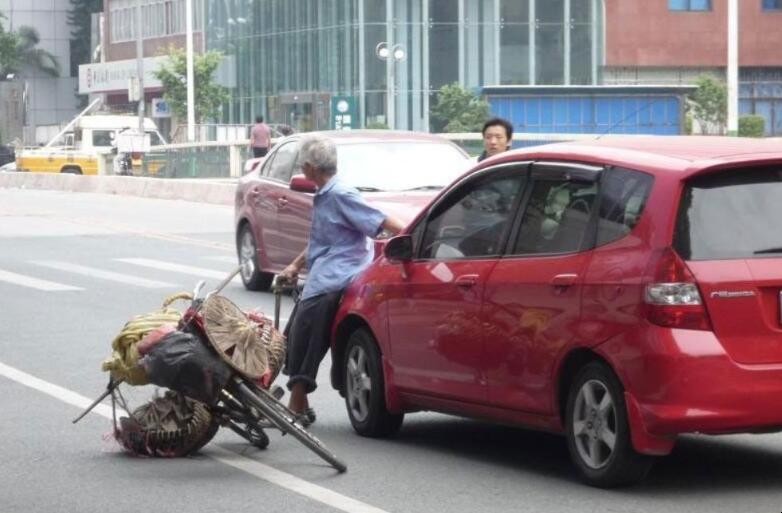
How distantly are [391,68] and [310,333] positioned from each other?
5526cm

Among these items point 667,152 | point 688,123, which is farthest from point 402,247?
point 688,123

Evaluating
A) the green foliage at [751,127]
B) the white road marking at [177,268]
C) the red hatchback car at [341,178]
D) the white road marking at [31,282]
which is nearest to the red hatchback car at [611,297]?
the red hatchback car at [341,178]

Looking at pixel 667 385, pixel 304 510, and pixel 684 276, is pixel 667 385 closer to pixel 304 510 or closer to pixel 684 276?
pixel 684 276

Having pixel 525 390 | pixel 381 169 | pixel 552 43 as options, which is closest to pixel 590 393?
pixel 525 390

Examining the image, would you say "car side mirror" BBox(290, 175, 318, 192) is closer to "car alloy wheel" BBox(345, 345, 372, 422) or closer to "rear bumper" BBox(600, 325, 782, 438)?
"car alloy wheel" BBox(345, 345, 372, 422)

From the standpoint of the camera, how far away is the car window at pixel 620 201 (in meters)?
8.34

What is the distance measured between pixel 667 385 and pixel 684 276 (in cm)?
47

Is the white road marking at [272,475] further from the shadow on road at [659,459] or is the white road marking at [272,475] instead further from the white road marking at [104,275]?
the white road marking at [104,275]

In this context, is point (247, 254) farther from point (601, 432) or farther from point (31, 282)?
point (601, 432)

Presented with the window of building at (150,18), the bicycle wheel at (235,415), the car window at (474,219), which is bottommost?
the bicycle wheel at (235,415)

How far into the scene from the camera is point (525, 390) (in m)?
8.84

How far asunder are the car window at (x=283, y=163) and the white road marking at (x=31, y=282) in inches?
95.2

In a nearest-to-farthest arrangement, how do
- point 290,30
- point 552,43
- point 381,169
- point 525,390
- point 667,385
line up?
1. point 667,385
2. point 525,390
3. point 381,169
4. point 552,43
5. point 290,30

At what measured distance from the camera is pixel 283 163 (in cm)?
1939
